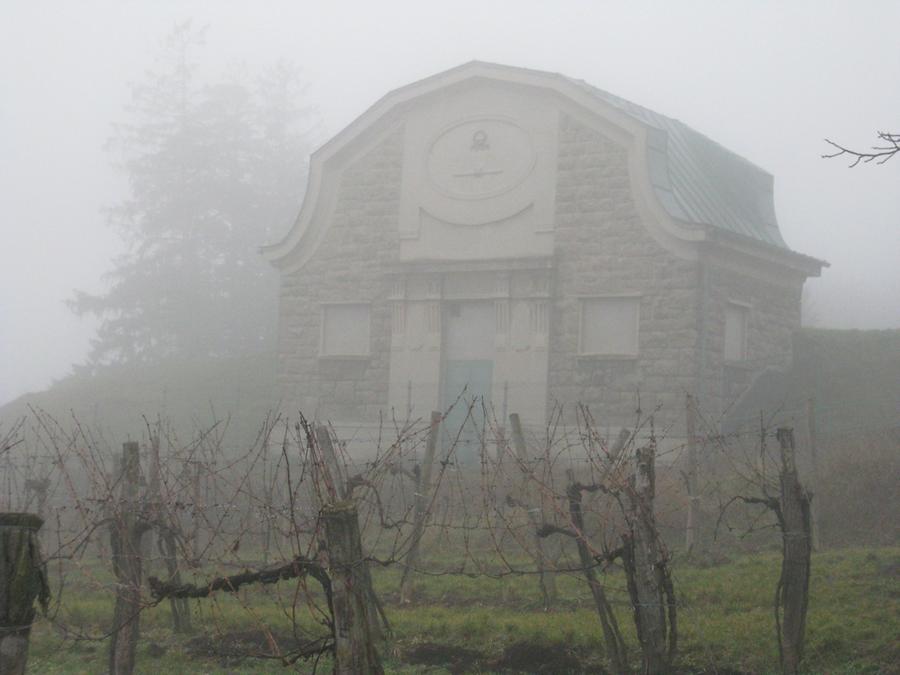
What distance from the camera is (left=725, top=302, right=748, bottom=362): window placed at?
77.8ft

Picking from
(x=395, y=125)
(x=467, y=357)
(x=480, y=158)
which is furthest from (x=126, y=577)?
(x=395, y=125)

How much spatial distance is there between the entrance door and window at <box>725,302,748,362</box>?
175 inches

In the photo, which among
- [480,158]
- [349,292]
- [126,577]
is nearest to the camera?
[126,577]

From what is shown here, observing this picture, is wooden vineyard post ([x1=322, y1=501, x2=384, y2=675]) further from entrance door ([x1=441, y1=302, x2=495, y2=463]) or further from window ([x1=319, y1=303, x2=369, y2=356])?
Result: window ([x1=319, y1=303, x2=369, y2=356])

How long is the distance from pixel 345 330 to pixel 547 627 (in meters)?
14.7

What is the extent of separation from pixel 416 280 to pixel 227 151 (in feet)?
77.6

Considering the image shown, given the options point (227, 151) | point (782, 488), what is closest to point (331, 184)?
point (782, 488)

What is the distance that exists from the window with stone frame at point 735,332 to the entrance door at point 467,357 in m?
4.44

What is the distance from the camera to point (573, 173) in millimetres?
23422

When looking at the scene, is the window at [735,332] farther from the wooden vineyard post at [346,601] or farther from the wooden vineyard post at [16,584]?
the wooden vineyard post at [16,584]

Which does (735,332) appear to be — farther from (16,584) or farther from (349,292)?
(16,584)

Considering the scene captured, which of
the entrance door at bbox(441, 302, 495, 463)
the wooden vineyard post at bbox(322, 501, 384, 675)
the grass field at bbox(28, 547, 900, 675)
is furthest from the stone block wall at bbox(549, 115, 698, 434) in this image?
the wooden vineyard post at bbox(322, 501, 384, 675)

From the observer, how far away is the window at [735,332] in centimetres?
2370

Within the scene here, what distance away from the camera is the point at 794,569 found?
8969mm
